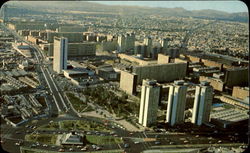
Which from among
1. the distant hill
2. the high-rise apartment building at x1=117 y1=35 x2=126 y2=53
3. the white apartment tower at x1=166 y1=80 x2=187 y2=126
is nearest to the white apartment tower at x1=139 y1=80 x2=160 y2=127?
the white apartment tower at x1=166 y1=80 x2=187 y2=126

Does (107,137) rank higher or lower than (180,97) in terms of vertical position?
lower

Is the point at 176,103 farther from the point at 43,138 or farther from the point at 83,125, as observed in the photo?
the point at 43,138

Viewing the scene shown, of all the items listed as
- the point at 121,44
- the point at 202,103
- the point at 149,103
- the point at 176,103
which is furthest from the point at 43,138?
the point at 121,44

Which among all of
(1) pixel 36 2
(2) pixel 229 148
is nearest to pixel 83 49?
(2) pixel 229 148

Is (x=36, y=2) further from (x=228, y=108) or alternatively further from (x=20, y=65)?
(x=228, y=108)

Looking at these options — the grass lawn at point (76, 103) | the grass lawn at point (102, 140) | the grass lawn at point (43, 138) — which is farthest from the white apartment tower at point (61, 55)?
the grass lawn at point (102, 140)
